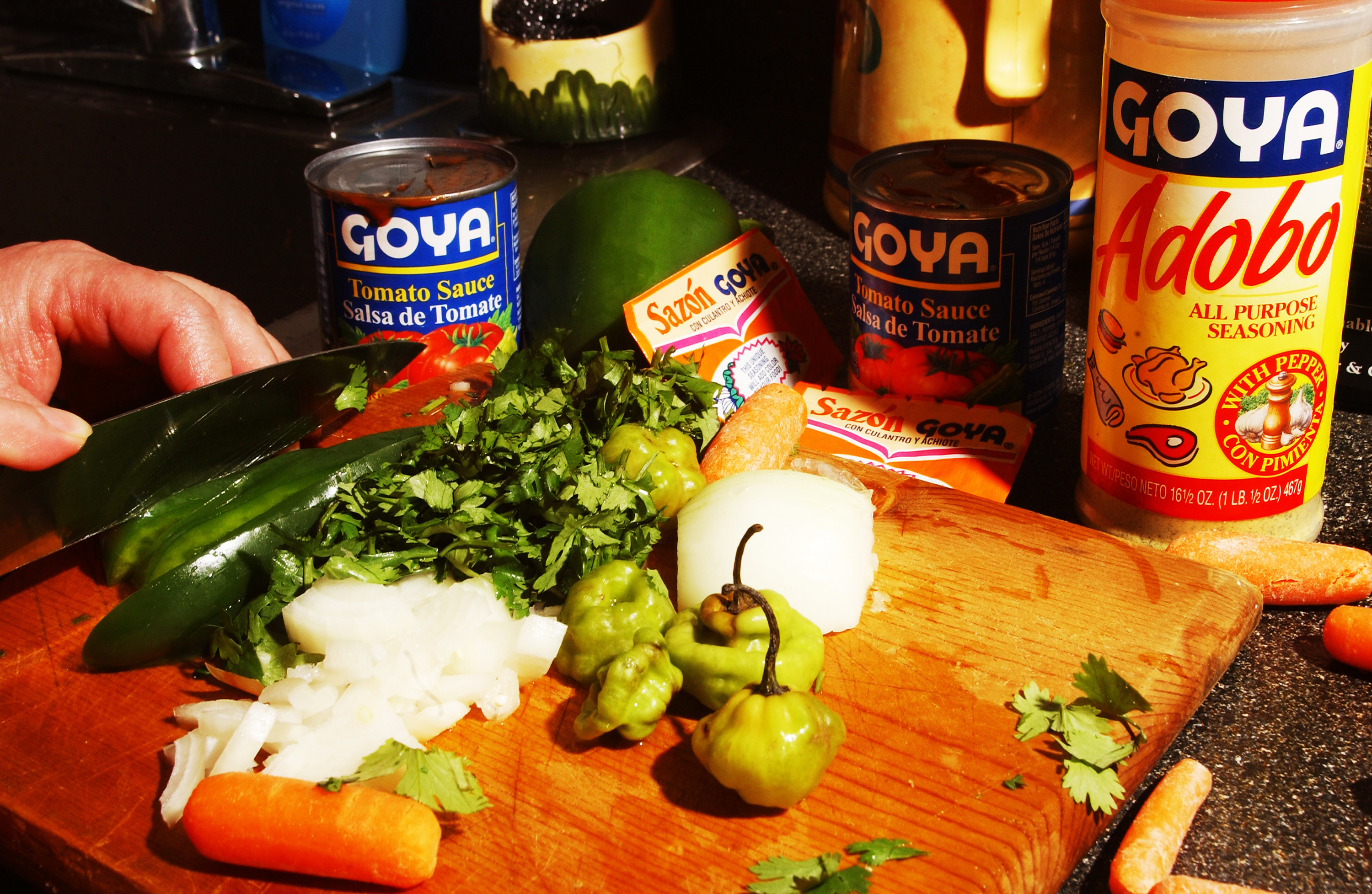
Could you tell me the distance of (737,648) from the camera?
1052 mm

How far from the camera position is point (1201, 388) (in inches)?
44.9

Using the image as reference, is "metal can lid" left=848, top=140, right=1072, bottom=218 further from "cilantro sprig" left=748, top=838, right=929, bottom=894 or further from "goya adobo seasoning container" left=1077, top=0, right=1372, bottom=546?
"cilantro sprig" left=748, top=838, right=929, bottom=894

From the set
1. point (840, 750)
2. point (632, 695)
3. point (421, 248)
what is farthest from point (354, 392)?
point (840, 750)

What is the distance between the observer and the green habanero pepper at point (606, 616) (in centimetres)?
110

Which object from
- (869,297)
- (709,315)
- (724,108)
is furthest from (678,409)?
(724,108)

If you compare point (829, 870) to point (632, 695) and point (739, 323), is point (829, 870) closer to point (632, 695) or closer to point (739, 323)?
point (632, 695)

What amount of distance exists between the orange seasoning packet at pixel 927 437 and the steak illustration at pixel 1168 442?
0.18m

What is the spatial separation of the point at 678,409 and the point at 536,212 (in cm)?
76

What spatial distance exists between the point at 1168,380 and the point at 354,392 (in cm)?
93

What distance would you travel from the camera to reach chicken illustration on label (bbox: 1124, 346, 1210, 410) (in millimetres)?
1140

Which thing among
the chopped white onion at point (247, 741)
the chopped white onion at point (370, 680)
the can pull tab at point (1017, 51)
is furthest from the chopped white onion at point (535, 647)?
the can pull tab at point (1017, 51)

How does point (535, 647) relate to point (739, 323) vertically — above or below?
below

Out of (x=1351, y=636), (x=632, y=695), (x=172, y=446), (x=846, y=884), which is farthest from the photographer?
(x=172, y=446)

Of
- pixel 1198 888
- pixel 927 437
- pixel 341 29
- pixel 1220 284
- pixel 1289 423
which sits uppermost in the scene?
pixel 341 29
